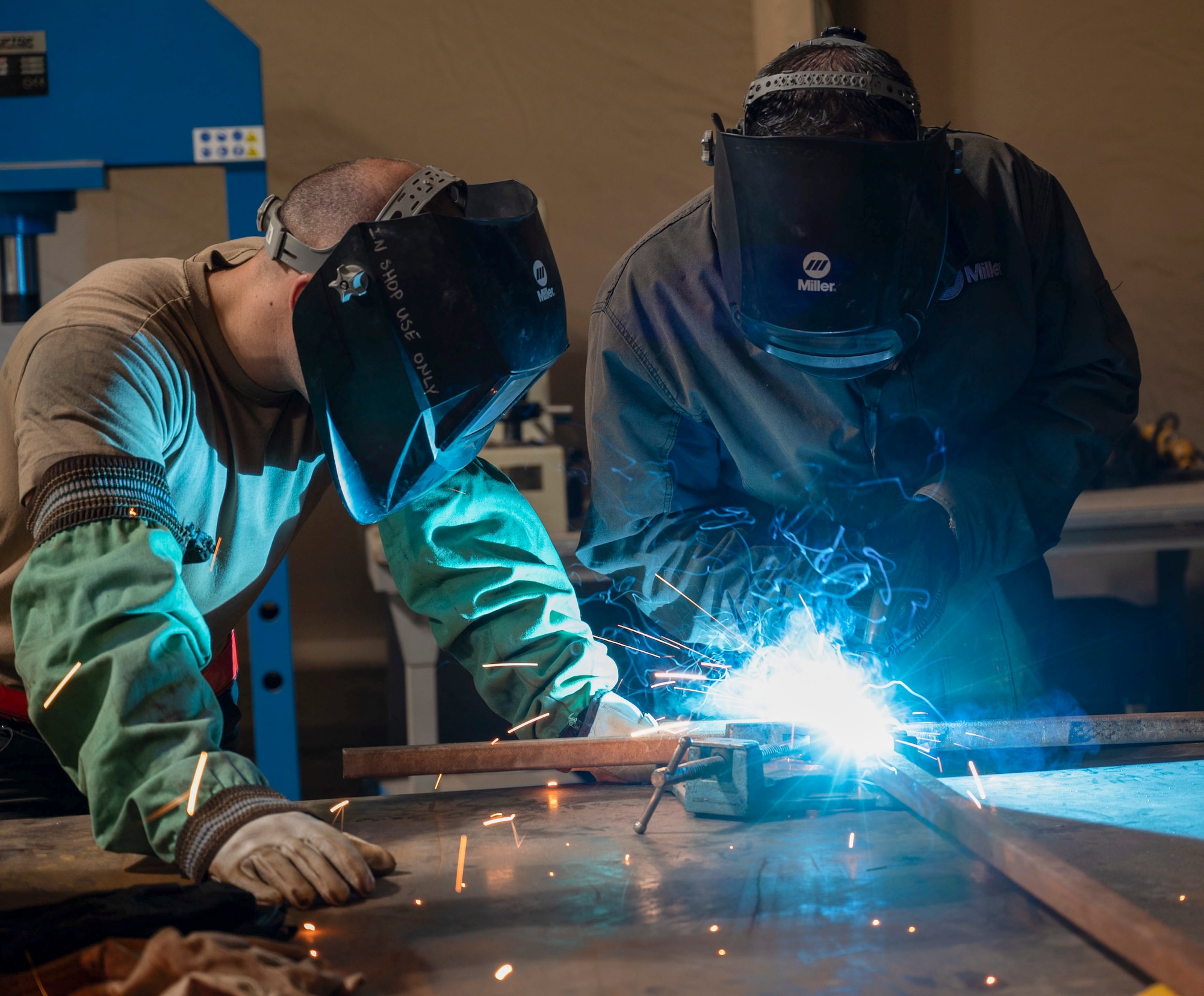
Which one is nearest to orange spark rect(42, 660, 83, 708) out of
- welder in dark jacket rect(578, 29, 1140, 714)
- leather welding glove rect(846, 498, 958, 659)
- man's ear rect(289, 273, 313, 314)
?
man's ear rect(289, 273, 313, 314)

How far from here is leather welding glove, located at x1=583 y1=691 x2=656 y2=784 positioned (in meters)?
1.62

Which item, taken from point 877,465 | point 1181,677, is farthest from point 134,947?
point 1181,677

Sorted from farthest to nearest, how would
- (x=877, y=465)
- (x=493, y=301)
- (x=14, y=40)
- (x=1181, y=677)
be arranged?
1. (x=1181, y=677)
2. (x=14, y=40)
3. (x=877, y=465)
4. (x=493, y=301)

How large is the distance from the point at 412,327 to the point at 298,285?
221 millimetres

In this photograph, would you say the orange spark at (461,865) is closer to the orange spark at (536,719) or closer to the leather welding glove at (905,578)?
the orange spark at (536,719)

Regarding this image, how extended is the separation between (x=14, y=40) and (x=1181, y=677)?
3.62 meters

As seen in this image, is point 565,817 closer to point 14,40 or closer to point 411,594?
point 411,594

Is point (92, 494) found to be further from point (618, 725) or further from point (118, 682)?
point (618, 725)

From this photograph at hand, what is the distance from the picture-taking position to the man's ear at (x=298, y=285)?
1453 millimetres

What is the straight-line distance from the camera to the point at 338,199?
4.73 feet

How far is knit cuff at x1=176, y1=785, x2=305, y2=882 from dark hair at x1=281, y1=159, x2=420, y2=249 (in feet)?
2.32

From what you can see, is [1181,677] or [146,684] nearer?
[146,684]

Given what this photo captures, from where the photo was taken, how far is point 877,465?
184 centimetres

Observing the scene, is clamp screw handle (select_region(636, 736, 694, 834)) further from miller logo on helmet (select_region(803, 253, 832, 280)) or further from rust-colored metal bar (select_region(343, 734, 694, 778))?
miller logo on helmet (select_region(803, 253, 832, 280))
